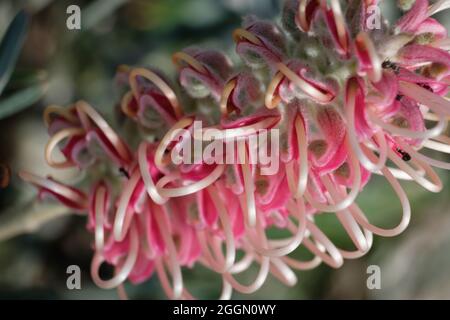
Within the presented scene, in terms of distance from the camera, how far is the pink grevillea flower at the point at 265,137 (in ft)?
2.45

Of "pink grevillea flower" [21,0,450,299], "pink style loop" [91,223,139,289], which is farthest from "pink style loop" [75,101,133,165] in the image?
"pink style loop" [91,223,139,289]

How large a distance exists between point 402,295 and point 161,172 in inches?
29.1

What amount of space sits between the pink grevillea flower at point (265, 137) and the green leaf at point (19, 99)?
0.23 ft

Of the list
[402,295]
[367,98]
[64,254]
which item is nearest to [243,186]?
[367,98]

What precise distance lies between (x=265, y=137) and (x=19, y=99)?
1.24 feet

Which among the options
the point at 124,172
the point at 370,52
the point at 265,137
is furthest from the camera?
the point at 124,172

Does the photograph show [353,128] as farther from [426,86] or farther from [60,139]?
[60,139]

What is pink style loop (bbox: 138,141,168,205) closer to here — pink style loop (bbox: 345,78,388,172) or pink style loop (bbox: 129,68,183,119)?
pink style loop (bbox: 129,68,183,119)

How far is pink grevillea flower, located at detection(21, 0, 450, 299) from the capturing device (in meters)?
0.75

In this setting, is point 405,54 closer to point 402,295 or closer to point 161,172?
point 161,172

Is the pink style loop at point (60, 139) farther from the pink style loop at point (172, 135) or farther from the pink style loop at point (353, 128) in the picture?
the pink style loop at point (353, 128)

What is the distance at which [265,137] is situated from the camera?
2.64ft

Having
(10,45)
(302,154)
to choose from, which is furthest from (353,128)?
(10,45)

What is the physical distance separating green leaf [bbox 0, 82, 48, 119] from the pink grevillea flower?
0.07m
